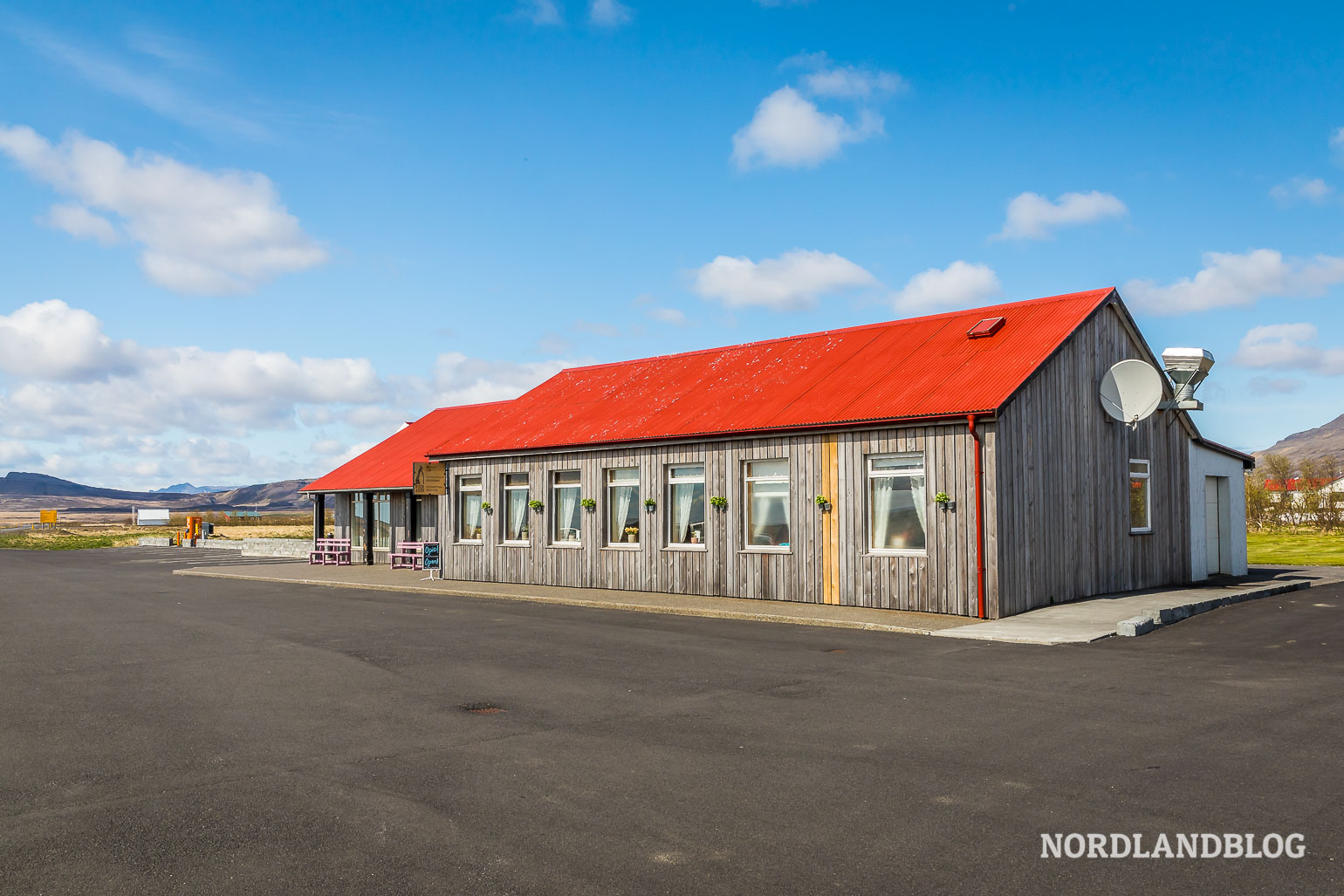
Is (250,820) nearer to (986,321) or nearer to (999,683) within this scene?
(999,683)

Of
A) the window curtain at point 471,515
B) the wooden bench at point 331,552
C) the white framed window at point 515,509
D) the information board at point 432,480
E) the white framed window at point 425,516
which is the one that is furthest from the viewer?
the wooden bench at point 331,552

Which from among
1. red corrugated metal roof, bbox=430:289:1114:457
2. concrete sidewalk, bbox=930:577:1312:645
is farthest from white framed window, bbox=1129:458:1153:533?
red corrugated metal roof, bbox=430:289:1114:457

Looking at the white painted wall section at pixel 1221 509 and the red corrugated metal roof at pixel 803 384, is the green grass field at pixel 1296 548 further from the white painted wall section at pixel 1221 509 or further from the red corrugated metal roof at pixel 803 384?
the red corrugated metal roof at pixel 803 384

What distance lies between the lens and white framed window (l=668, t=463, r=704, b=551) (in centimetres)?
1986

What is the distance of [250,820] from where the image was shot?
213 inches

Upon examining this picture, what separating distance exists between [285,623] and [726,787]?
37.5 feet

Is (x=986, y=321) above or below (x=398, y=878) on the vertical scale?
above

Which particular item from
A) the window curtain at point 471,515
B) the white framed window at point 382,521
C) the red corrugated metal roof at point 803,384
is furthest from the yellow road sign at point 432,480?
the white framed window at point 382,521

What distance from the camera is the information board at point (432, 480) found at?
25.2 meters

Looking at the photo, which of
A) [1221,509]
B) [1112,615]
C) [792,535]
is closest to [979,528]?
[1112,615]

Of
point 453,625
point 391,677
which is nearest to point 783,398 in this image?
point 453,625

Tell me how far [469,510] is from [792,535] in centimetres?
1030

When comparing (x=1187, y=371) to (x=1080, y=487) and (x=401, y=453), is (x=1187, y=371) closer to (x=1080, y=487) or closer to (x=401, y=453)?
(x=1080, y=487)

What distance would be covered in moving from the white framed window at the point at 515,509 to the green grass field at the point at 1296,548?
2075 centimetres
